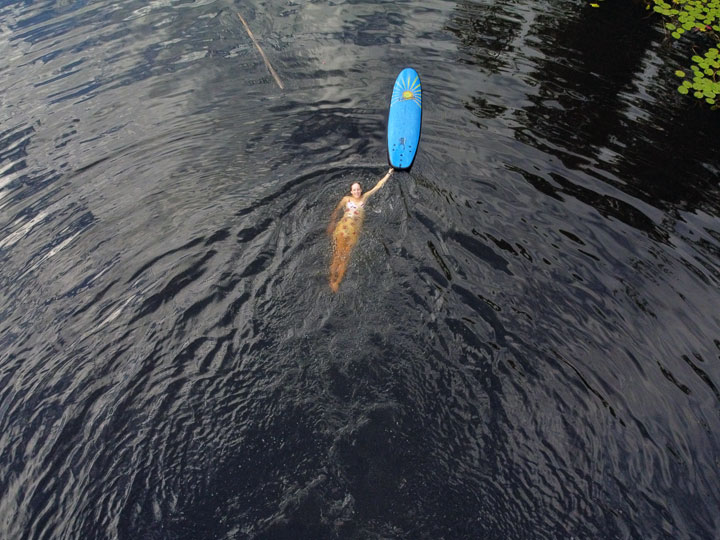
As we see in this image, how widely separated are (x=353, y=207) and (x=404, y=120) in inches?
96.1

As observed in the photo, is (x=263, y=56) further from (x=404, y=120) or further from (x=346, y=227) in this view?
(x=346, y=227)

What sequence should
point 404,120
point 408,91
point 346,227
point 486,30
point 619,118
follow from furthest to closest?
point 486,30, point 408,91, point 619,118, point 404,120, point 346,227

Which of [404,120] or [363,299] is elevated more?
[404,120]

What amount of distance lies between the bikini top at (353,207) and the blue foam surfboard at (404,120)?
1214 mm

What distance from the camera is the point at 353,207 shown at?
27.8 ft

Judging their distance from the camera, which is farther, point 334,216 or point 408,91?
point 408,91

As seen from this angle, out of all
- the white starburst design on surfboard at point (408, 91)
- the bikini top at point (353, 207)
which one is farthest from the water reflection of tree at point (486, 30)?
the bikini top at point (353, 207)

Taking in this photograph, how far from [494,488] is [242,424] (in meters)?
2.74

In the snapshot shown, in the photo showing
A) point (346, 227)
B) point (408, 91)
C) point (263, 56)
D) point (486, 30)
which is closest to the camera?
point (346, 227)

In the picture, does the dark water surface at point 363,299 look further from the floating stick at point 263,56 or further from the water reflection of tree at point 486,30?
the floating stick at point 263,56

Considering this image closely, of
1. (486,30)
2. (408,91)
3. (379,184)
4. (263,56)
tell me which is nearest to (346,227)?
(379,184)

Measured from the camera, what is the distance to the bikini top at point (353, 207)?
8.39 metres

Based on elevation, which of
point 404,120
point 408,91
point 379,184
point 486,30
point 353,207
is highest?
point 408,91

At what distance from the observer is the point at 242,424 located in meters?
5.70
